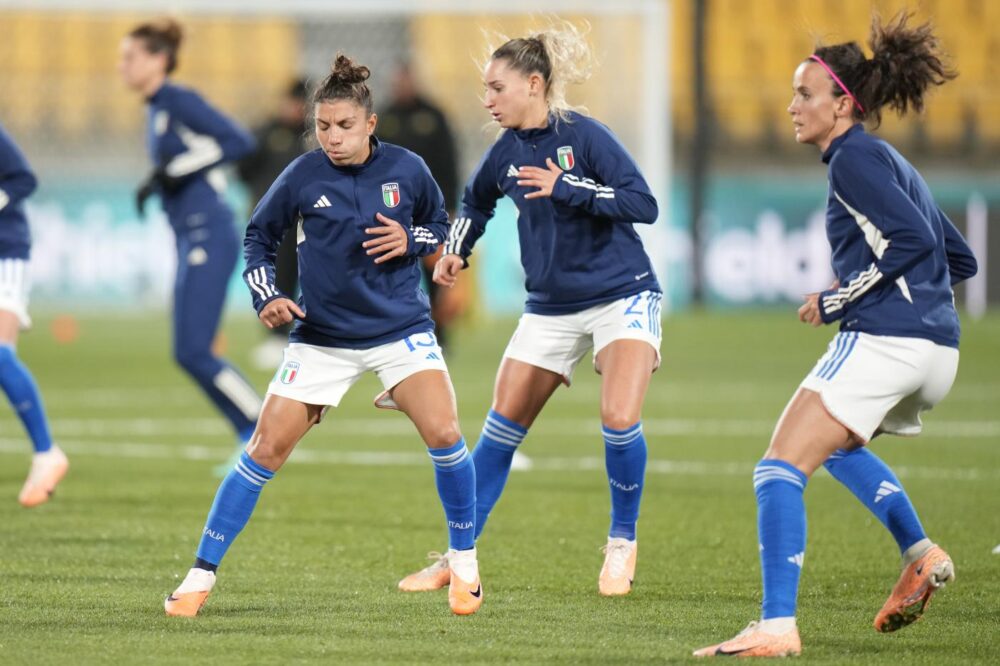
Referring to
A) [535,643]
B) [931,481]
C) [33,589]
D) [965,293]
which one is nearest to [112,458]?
[33,589]

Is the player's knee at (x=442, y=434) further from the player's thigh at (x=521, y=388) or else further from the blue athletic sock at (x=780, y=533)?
the blue athletic sock at (x=780, y=533)

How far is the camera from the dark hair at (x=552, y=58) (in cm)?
602

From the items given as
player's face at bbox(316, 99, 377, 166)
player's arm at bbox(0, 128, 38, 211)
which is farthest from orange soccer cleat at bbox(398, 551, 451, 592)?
player's arm at bbox(0, 128, 38, 211)

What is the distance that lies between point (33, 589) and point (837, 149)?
3.19 m

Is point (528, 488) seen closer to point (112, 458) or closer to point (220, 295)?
point (220, 295)

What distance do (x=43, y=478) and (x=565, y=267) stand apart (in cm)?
325

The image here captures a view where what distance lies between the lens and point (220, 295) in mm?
8828

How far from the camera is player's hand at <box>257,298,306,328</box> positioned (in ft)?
17.7

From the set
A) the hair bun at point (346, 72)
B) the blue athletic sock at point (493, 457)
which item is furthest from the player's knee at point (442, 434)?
the hair bun at point (346, 72)

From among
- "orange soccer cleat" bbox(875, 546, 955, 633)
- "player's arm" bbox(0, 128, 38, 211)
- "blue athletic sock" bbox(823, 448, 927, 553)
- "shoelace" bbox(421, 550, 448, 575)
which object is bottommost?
"shoelace" bbox(421, 550, 448, 575)

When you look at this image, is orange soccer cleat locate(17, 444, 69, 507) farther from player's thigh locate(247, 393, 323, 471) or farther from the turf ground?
player's thigh locate(247, 393, 323, 471)

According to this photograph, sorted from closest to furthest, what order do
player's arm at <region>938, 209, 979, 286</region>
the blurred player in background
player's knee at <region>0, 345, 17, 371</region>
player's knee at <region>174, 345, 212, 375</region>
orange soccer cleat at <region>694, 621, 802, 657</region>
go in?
orange soccer cleat at <region>694, 621, 802, 657</region> → player's arm at <region>938, 209, 979, 286</region> → player's knee at <region>0, 345, 17, 371</region> → player's knee at <region>174, 345, 212, 375</region> → the blurred player in background

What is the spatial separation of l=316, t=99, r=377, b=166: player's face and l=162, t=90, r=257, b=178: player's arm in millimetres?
3552

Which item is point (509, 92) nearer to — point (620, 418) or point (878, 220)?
point (620, 418)
